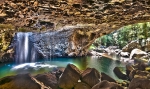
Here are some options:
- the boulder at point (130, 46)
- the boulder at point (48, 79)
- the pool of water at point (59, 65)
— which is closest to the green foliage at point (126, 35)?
the boulder at point (130, 46)

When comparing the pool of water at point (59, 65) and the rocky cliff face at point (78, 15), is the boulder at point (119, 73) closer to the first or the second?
the pool of water at point (59, 65)

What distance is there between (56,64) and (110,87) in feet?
2.46

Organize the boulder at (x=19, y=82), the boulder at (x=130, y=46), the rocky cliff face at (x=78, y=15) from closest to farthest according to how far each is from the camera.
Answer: the boulder at (x=19, y=82) < the rocky cliff face at (x=78, y=15) < the boulder at (x=130, y=46)

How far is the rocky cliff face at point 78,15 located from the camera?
2473 mm

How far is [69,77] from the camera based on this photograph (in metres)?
2.52

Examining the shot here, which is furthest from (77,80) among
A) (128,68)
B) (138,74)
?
(138,74)

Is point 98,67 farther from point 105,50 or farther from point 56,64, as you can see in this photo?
point 56,64

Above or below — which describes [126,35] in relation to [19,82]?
above

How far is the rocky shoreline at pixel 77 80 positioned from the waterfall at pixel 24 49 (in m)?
0.21

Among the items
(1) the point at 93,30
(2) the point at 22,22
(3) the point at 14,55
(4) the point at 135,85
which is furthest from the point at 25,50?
(4) the point at 135,85

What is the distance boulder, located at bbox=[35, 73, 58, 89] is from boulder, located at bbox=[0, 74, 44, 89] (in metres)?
0.08

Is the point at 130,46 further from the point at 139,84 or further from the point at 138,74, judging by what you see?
the point at 139,84

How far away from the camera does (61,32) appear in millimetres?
2598

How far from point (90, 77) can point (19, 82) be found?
0.88 metres
